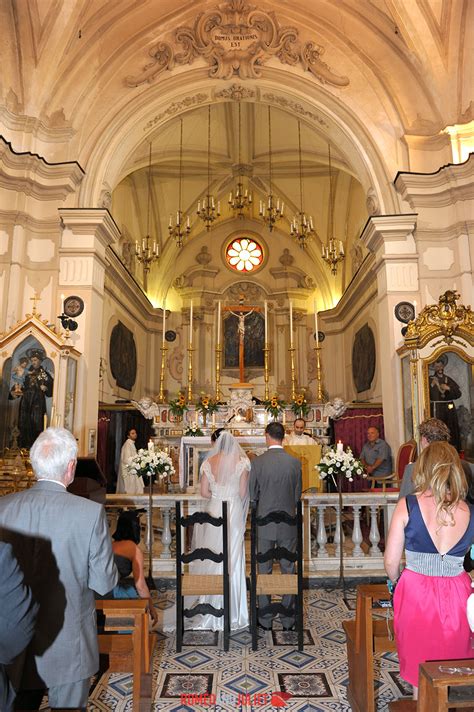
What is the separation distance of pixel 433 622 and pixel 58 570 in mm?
1757

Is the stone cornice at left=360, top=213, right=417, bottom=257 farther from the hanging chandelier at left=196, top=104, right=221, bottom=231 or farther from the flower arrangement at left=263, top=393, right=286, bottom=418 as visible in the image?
the flower arrangement at left=263, top=393, right=286, bottom=418

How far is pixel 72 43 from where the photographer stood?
996cm

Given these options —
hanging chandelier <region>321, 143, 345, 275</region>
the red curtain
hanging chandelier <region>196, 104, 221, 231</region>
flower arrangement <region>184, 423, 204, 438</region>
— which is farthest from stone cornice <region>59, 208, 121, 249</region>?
the red curtain

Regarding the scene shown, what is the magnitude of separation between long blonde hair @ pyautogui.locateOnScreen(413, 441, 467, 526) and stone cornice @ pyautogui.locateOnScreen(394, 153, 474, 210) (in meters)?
8.07

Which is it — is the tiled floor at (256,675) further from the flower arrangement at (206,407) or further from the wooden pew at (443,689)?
the flower arrangement at (206,407)

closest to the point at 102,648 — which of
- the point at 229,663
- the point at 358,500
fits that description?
the point at 229,663

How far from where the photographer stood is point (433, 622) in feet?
8.29

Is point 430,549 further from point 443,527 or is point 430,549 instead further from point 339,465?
point 339,465

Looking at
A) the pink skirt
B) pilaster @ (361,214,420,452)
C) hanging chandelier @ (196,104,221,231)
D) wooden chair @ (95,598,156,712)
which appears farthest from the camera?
hanging chandelier @ (196,104,221,231)

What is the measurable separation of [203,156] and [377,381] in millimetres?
8561

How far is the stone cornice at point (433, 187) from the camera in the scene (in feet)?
30.8

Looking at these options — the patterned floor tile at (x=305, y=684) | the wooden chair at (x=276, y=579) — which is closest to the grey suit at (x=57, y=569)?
the patterned floor tile at (x=305, y=684)

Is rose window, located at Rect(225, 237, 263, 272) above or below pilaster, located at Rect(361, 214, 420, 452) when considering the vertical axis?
above

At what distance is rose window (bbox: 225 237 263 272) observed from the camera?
19.0 m
